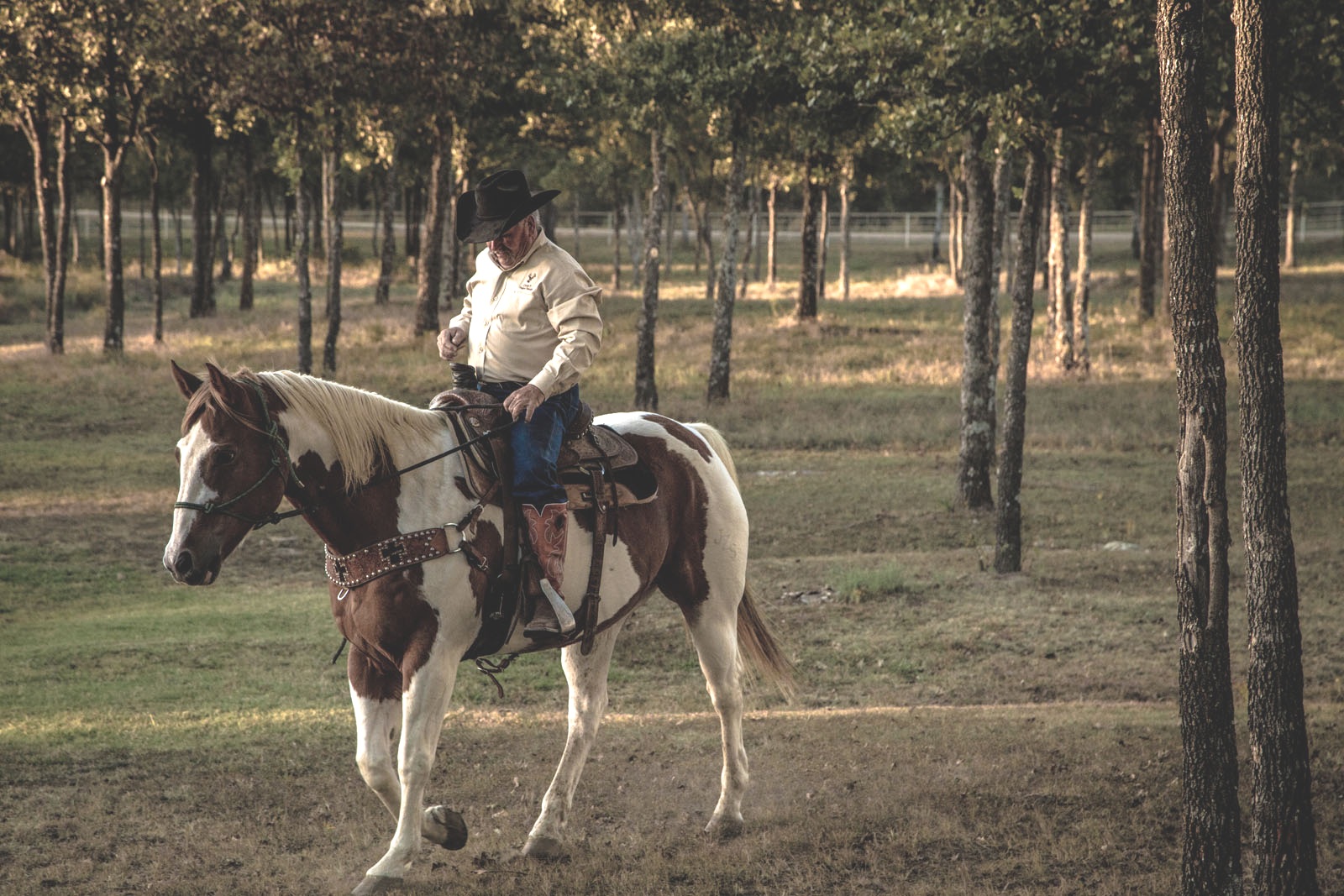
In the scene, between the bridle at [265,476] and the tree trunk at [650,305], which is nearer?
the bridle at [265,476]

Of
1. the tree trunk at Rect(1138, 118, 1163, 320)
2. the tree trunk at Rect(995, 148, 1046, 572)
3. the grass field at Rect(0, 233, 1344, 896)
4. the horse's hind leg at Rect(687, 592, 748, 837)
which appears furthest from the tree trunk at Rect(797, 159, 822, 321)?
the horse's hind leg at Rect(687, 592, 748, 837)

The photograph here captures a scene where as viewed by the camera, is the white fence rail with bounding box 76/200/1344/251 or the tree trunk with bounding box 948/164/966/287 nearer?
the tree trunk with bounding box 948/164/966/287

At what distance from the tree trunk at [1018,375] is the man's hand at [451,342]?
7.40 metres

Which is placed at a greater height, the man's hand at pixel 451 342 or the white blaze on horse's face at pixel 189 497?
the man's hand at pixel 451 342

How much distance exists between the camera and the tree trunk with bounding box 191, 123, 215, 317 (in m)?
37.2

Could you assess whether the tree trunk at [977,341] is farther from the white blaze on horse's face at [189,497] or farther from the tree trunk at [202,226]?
the tree trunk at [202,226]

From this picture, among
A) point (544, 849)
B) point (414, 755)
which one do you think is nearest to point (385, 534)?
point (414, 755)

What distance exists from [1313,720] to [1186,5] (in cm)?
557

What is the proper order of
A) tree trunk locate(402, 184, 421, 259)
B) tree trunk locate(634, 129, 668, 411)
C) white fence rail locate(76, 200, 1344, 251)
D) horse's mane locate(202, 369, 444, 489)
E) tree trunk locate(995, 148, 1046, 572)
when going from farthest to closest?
1. white fence rail locate(76, 200, 1344, 251)
2. tree trunk locate(402, 184, 421, 259)
3. tree trunk locate(634, 129, 668, 411)
4. tree trunk locate(995, 148, 1046, 572)
5. horse's mane locate(202, 369, 444, 489)

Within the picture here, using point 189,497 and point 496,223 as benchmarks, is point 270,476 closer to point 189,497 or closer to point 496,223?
point 189,497

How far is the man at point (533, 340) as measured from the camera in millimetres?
6324

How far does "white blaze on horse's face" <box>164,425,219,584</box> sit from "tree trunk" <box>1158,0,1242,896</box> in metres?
4.18

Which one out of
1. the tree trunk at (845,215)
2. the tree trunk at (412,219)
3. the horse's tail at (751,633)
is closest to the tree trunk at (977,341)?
the horse's tail at (751,633)

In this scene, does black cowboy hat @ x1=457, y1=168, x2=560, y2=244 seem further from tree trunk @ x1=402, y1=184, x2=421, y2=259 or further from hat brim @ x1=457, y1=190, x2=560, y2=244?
tree trunk @ x1=402, y1=184, x2=421, y2=259
